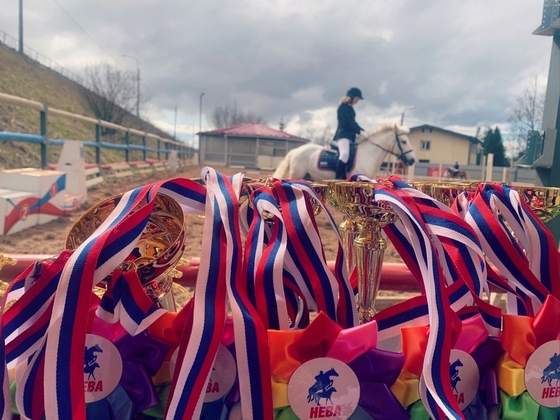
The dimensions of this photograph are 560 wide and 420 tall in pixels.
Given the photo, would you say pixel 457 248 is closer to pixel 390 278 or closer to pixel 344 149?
pixel 390 278

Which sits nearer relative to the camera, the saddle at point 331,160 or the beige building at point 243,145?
the saddle at point 331,160

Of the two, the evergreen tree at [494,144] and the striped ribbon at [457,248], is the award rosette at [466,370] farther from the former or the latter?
the evergreen tree at [494,144]

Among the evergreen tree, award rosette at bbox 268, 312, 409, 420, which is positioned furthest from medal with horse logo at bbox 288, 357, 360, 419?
the evergreen tree

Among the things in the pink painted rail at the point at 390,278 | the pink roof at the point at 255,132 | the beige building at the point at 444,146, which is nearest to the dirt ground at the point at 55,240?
the pink painted rail at the point at 390,278

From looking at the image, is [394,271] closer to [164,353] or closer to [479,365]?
[479,365]

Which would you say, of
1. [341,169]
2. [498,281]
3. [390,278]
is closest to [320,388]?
[498,281]

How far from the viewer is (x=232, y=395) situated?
1.51 feet

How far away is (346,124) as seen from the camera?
17.6 feet

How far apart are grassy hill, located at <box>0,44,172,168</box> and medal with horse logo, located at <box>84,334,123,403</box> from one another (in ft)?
29.9

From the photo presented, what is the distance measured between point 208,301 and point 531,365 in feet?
1.20

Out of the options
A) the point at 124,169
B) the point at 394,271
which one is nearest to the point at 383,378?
the point at 394,271

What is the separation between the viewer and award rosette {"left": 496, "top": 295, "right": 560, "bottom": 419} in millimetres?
498

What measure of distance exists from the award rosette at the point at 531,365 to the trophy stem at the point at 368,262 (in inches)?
8.3

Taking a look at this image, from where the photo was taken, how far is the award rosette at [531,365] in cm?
50
